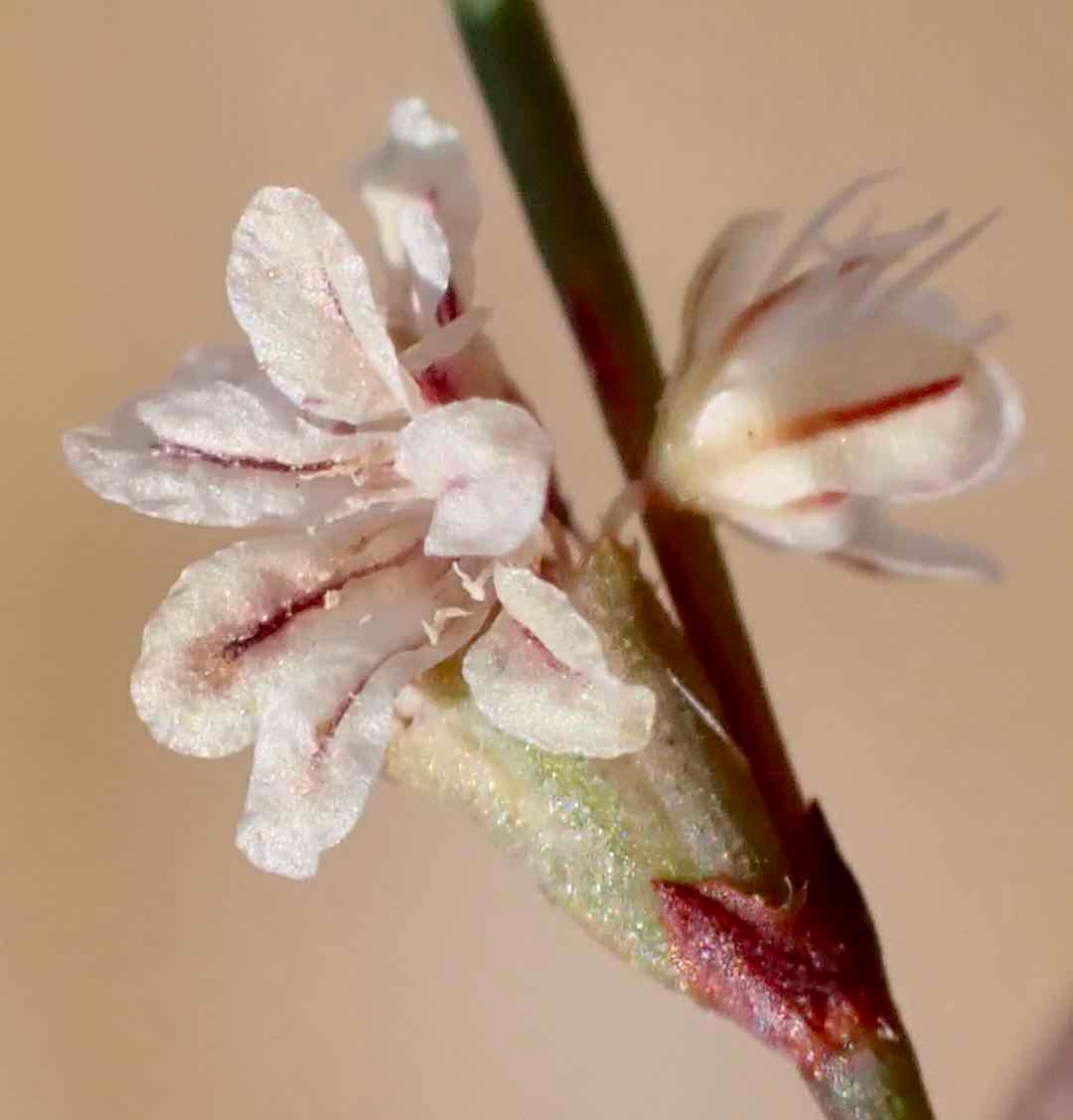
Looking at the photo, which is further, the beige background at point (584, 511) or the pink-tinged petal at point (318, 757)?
the beige background at point (584, 511)

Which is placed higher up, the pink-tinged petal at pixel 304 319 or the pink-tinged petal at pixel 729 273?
the pink-tinged petal at pixel 304 319

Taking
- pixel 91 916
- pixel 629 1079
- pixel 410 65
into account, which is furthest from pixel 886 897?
pixel 410 65

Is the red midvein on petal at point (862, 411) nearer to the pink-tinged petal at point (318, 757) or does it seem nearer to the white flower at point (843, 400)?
the white flower at point (843, 400)

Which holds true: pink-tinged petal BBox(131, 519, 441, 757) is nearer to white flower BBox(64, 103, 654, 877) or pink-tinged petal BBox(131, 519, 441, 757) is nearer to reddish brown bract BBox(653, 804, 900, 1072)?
white flower BBox(64, 103, 654, 877)

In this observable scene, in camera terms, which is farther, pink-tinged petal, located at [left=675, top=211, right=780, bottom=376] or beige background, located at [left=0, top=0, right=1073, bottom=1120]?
beige background, located at [left=0, top=0, right=1073, bottom=1120]

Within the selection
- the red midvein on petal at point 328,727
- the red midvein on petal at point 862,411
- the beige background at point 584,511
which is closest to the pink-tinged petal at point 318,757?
the red midvein on petal at point 328,727

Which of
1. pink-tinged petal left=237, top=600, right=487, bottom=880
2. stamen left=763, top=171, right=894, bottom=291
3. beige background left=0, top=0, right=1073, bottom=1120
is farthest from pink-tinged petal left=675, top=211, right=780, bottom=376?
beige background left=0, top=0, right=1073, bottom=1120

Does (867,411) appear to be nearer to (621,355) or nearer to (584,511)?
(621,355)
